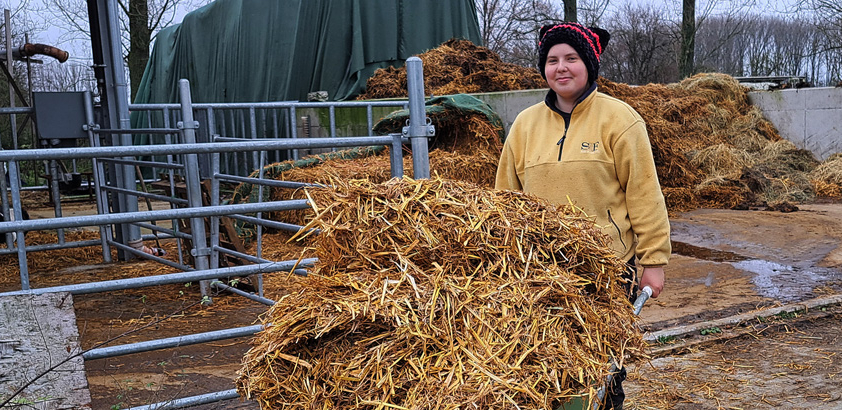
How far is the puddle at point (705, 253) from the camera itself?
727 centimetres

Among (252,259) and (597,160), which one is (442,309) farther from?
(252,259)

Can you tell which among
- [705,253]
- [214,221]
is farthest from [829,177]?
[214,221]

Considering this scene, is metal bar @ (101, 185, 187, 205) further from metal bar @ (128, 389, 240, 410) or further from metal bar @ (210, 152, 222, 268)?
metal bar @ (128, 389, 240, 410)

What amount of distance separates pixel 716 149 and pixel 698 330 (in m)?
7.28

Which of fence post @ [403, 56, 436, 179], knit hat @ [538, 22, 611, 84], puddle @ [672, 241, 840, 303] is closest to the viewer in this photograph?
knit hat @ [538, 22, 611, 84]

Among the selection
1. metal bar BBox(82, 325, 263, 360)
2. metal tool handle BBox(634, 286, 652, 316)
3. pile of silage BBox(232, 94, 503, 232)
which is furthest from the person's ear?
pile of silage BBox(232, 94, 503, 232)

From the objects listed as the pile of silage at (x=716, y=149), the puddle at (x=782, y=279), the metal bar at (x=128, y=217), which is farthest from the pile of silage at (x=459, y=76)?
the metal bar at (x=128, y=217)

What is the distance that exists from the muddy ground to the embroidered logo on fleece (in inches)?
→ 34.9

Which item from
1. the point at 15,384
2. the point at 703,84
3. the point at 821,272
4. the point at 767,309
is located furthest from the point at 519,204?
the point at 703,84

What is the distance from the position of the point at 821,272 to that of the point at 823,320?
59.4 inches

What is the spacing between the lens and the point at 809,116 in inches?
525

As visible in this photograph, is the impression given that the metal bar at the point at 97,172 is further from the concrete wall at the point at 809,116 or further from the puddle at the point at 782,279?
the concrete wall at the point at 809,116

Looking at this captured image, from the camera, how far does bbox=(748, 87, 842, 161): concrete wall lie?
1298 centimetres

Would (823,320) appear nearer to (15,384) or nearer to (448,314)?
(448,314)
